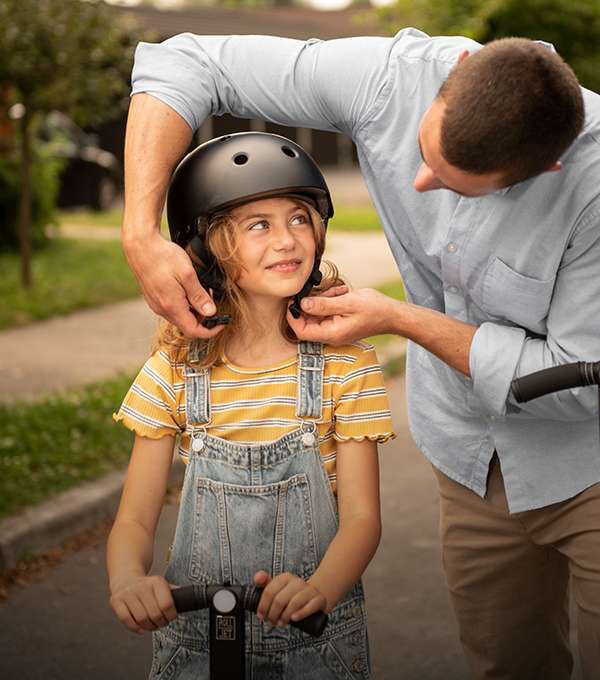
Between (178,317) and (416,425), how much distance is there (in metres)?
0.98

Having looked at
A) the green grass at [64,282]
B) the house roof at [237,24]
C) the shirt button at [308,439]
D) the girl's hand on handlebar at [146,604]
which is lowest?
the green grass at [64,282]

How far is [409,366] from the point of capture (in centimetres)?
348

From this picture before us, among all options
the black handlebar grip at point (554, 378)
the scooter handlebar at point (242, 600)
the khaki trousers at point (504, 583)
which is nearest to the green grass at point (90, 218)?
the khaki trousers at point (504, 583)

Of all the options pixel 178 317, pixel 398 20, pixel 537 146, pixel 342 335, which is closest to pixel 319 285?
pixel 342 335

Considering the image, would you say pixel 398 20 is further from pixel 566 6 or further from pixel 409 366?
pixel 409 366

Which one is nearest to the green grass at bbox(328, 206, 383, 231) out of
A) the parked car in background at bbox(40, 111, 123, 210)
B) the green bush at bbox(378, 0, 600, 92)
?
the parked car in background at bbox(40, 111, 123, 210)

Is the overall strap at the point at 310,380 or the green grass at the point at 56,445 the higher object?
the overall strap at the point at 310,380

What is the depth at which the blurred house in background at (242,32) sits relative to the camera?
30.2 meters

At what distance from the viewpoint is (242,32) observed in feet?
117

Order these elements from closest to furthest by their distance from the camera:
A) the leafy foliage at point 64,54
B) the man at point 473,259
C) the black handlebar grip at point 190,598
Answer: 1. the black handlebar grip at point 190,598
2. the man at point 473,259
3. the leafy foliage at point 64,54

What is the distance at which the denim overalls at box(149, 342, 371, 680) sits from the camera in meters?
2.80

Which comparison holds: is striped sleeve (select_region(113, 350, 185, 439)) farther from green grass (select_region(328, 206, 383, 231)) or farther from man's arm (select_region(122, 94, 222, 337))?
green grass (select_region(328, 206, 383, 231))

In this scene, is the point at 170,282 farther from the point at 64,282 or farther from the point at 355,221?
the point at 355,221

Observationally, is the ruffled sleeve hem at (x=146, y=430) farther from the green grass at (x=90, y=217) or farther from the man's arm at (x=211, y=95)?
the green grass at (x=90, y=217)
